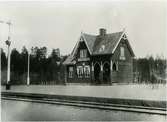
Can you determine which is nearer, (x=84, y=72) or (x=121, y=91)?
(x=121, y=91)

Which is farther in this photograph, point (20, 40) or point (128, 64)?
point (128, 64)

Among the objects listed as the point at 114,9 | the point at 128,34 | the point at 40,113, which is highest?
the point at 114,9

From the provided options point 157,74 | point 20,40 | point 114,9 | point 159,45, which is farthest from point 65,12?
point 157,74

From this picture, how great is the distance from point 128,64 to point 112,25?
3.64 metres

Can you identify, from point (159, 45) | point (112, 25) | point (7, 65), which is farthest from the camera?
point (7, 65)

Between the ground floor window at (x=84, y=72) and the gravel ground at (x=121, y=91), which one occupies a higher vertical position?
the ground floor window at (x=84, y=72)

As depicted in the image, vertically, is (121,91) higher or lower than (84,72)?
lower

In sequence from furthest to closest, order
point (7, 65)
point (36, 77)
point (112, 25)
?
point (36, 77) < point (7, 65) < point (112, 25)

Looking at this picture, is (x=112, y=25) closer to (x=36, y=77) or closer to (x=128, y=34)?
(x=128, y=34)

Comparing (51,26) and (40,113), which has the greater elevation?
(51,26)

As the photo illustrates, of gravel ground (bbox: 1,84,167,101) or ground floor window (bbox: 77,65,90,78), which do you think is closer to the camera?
gravel ground (bbox: 1,84,167,101)

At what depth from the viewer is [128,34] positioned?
22.0 ft

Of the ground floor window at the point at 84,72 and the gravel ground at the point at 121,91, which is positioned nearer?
the gravel ground at the point at 121,91

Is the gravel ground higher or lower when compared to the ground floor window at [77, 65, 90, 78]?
lower
